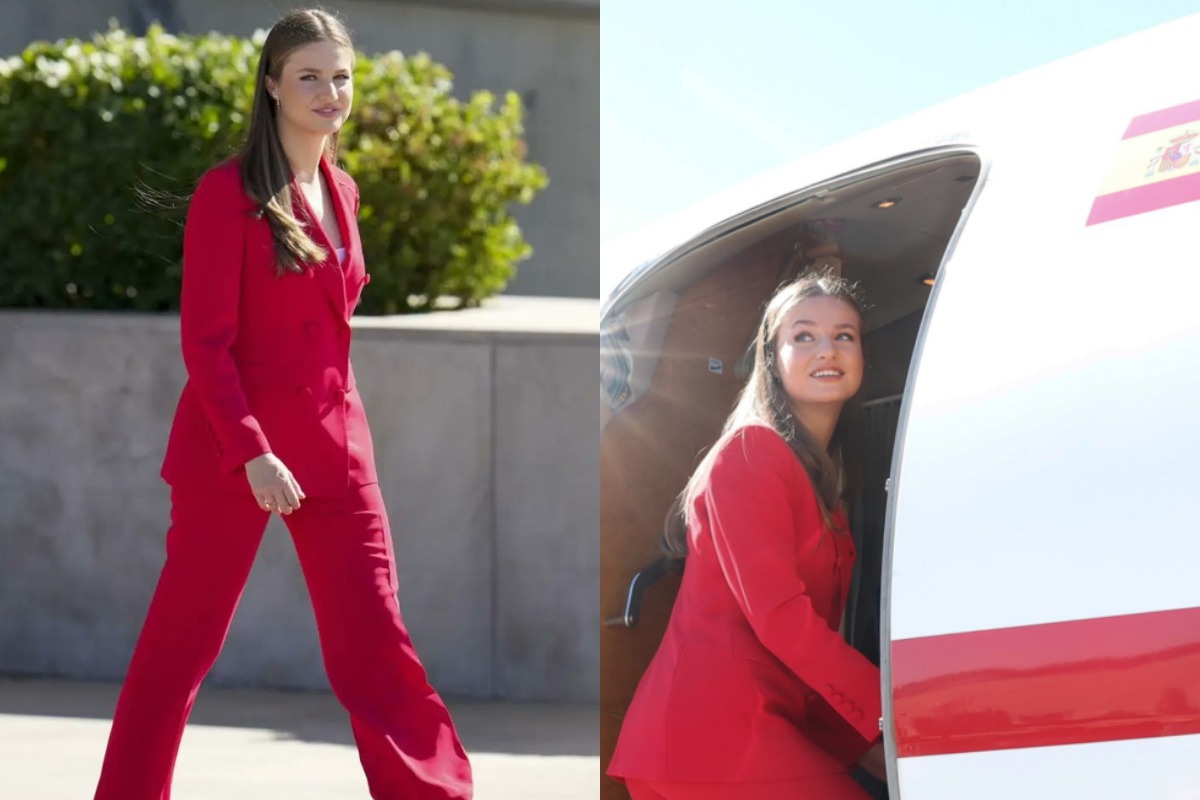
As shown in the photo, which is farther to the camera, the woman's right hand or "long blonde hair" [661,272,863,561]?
the woman's right hand

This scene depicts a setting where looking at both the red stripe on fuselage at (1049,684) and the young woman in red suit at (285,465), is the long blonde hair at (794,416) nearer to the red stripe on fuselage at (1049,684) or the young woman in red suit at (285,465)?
the red stripe on fuselage at (1049,684)

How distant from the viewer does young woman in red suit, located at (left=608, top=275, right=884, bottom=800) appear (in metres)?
2.24

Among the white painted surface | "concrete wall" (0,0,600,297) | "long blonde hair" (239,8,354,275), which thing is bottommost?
the white painted surface

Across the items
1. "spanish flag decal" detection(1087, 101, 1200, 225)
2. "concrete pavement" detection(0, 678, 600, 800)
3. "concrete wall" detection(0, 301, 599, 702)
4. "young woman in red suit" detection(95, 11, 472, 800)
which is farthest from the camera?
"concrete wall" detection(0, 301, 599, 702)

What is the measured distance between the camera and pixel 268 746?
16.0 ft

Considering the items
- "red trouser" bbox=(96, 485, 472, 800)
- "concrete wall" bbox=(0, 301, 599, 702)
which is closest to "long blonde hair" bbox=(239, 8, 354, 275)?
"red trouser" bbox=(96, 485, 472, 800)

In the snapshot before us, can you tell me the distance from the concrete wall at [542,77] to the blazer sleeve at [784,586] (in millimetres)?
9045

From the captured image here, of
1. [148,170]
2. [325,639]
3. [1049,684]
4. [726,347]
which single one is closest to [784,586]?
[726,347]

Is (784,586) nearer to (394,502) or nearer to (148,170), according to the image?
(394,502)

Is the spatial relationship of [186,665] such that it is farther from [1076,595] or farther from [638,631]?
[1076,595]

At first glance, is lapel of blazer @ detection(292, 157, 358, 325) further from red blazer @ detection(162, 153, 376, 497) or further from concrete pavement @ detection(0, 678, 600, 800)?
concrete pavement @ detection(0, 678, 600, 800)

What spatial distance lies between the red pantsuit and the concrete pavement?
1068 millimetres

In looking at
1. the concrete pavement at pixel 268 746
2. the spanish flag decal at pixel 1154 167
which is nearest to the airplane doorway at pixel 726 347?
the spanish flag decal at pixel 1154 167

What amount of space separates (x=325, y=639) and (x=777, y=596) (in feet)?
4.34
